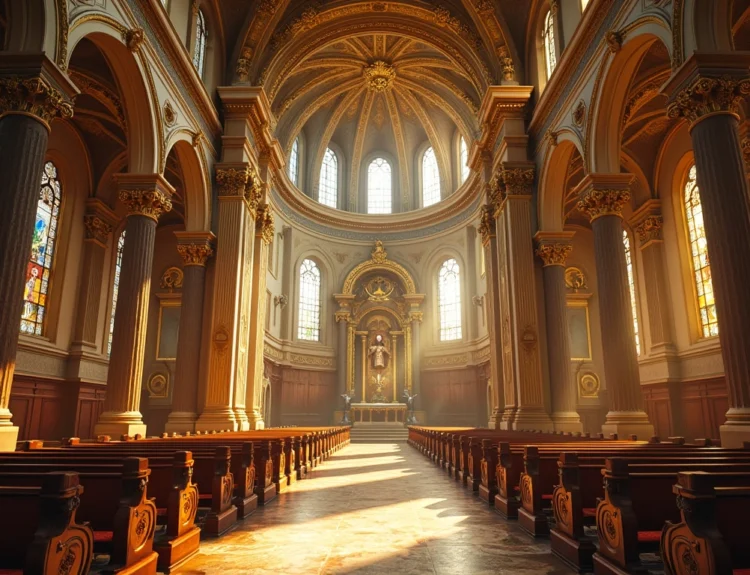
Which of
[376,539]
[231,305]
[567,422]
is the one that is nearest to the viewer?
[376,539]

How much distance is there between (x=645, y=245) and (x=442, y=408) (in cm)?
1345

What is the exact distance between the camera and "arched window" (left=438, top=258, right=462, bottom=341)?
2836 cm

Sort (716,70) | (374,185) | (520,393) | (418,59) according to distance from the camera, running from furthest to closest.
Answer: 1. (374,185)
2. (418,59)
3. (520,393)
4. (716,70)

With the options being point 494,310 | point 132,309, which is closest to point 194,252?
point 132,309

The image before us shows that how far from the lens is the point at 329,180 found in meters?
30.8

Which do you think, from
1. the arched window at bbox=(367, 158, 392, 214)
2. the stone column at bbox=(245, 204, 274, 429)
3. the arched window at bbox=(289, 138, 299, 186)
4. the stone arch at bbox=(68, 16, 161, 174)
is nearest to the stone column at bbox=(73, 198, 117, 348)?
the stone column at bbox=(245, 204, 274, 429)

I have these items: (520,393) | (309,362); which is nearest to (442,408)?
(309,362)

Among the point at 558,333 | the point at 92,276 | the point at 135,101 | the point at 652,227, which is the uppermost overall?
the point at 135,101

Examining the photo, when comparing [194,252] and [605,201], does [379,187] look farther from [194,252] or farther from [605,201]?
[605,201]

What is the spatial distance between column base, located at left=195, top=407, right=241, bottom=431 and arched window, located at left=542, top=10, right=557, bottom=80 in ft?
43.7

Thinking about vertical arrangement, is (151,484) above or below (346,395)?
below

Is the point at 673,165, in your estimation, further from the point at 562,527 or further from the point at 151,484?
the point at 151,484

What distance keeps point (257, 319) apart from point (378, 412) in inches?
432

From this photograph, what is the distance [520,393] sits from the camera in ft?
49.8
